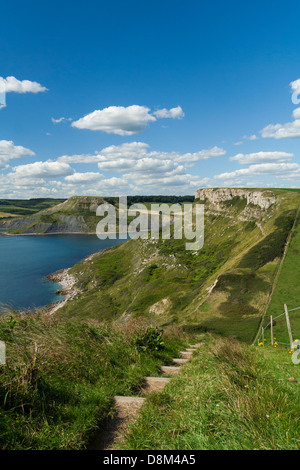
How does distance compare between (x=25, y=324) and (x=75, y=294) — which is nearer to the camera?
(x=25, y=324)

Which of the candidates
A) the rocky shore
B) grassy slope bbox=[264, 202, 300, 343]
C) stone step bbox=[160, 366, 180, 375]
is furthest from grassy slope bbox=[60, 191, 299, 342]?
stone step bbox=[160, 366, 180, 375]

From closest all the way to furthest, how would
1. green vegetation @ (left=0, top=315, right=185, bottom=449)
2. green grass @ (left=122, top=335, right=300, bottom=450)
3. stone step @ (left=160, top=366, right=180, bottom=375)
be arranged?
green grass @ (left=122, top=335, right=300, bottom=450)
green vegetation @ (left=0, top=315, right=185, bottom=449)
stone step @ (left=160, top=366, right=180, bottom=375)

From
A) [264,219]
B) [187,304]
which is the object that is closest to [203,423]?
[187,304]

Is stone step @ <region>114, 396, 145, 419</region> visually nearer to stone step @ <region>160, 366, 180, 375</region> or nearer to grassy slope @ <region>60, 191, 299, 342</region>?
stone step @ <region>160, 366, 180, 375</region>

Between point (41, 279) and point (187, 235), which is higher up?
point (187, 235)

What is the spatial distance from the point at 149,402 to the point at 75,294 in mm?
116524

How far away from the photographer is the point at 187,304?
8194cm

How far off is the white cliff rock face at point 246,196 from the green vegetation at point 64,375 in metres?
135

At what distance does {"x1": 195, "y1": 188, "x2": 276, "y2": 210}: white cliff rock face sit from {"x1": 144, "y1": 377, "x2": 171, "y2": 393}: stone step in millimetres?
135368

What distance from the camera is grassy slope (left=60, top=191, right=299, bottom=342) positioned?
67.4m

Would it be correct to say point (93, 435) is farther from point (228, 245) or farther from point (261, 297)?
point (228, 245)

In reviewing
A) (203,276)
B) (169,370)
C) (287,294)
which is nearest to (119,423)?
(169,370)

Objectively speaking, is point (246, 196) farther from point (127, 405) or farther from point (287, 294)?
point (127, 405)
